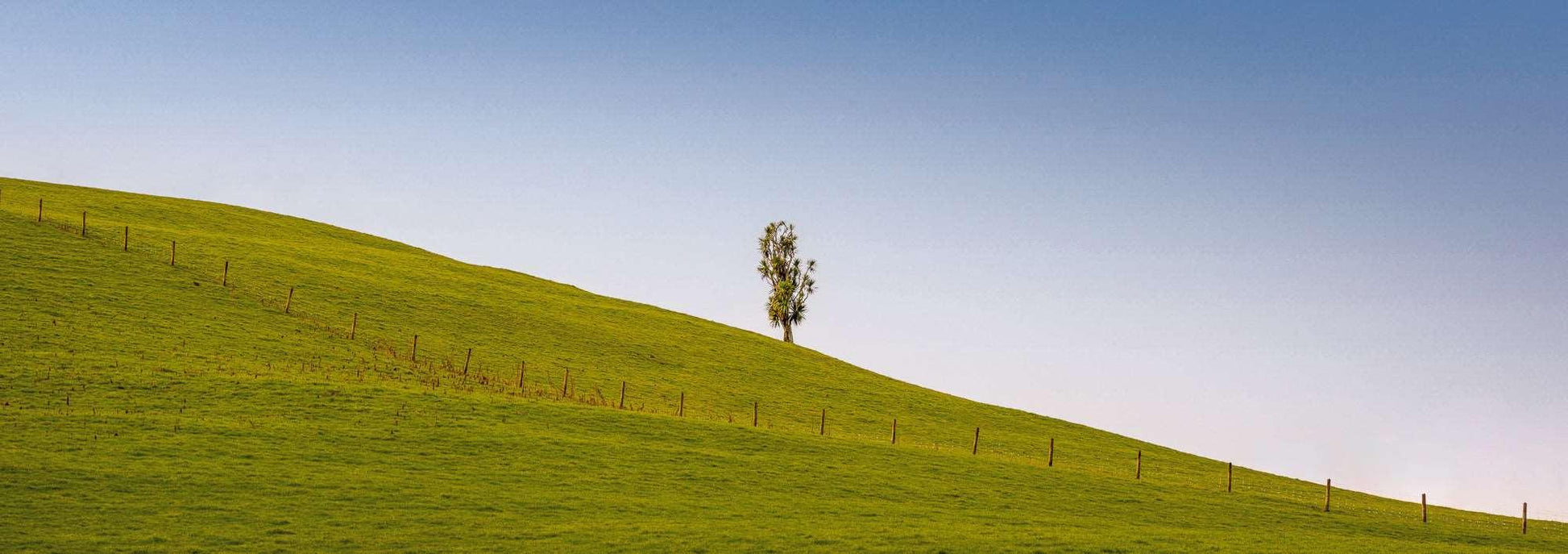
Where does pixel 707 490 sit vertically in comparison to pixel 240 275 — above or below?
below

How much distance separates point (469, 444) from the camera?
4278 cm

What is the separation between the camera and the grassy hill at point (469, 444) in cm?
3269

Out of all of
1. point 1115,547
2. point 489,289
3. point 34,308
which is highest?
point 489,289

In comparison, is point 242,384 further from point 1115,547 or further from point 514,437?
point 1115,547

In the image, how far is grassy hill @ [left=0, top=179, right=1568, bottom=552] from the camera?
32.7 meters

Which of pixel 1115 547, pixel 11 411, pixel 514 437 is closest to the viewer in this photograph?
pixel 1115 547

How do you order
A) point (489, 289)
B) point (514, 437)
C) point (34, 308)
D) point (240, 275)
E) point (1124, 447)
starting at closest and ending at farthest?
1. point (514, 437)
2. point (34, 308)
3. point (240, 275)
4. point (1124, 447)
5. point (489, 289)

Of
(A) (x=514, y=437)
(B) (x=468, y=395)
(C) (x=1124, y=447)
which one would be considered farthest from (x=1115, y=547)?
(C) (x=1124, y=447)

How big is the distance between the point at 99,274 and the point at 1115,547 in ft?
194

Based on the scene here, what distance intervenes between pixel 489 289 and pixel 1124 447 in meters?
49.2

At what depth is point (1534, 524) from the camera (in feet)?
190

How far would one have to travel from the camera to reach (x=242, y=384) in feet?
156

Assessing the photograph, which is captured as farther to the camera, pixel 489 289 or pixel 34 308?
pixel 489 289

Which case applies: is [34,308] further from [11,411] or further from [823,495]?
[823,495]
